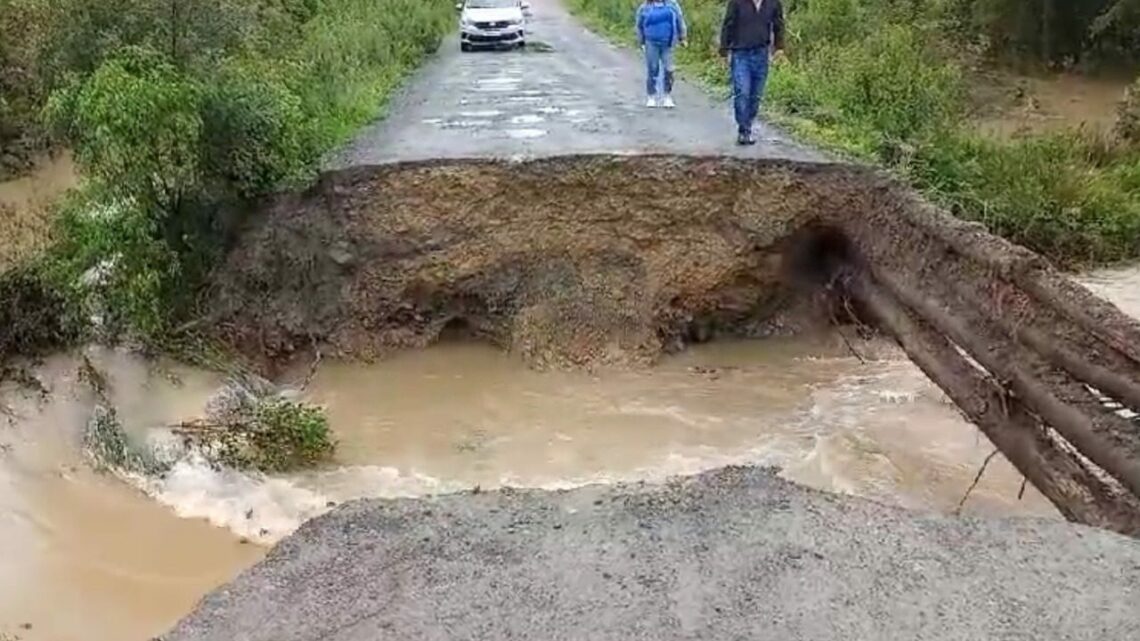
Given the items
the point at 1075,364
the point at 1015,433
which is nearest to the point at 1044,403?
the point at 1075,364

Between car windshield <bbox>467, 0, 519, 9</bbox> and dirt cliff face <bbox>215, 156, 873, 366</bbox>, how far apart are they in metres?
17.1

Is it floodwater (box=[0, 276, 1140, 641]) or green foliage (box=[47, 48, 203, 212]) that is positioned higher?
green foliage (box=[47, 48, 203, 212])

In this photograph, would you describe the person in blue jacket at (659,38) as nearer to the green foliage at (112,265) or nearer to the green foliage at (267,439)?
the green foliage at (112,265)

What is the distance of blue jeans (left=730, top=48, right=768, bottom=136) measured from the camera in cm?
1273

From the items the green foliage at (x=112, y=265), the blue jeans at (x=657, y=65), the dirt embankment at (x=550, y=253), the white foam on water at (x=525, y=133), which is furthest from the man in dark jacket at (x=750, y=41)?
the green foliage at (x=112, y=265)

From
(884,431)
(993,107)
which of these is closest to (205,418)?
(884,431)

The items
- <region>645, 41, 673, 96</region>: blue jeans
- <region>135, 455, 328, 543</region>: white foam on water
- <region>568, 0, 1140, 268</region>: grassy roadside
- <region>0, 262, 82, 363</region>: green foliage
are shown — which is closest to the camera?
<region>135, 455, 328, 543</region>: white foam on water

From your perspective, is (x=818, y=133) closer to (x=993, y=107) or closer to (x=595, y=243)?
(x=595, y=243)

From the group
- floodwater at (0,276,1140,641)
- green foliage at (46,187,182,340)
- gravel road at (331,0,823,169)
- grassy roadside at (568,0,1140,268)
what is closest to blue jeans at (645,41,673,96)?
gravel road at (331,0,823,169)

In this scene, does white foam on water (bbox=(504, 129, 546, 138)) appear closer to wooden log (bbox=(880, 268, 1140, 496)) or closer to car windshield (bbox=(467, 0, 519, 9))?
wooden log (bbox=(880, 268, 1140, 496))

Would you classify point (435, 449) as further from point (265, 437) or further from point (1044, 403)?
point (1044, 403)

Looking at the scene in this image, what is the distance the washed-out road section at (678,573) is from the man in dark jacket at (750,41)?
7000 millimetres

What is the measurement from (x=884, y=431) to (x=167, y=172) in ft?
21.5

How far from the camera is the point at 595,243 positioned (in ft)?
41.7
